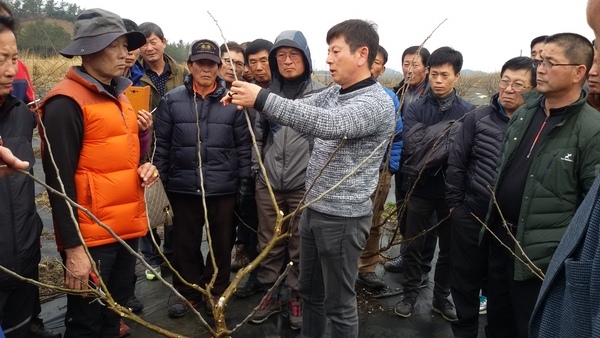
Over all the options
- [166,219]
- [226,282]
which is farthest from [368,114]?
[226,282]

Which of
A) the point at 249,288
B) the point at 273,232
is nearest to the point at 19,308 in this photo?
the point at 273,232

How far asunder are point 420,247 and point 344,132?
1909 millimetres

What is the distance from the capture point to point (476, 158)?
263cm

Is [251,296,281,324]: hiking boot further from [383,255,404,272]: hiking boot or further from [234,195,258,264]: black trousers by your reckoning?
[383,255,404,272]: hiking boot

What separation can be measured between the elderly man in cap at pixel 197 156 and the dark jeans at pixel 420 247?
57.8 inches

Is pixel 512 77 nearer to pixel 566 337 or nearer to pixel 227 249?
pixel 566 337

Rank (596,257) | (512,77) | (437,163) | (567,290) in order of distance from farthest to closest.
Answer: (437,163) < (512,77) < (567,290) < (596,257)

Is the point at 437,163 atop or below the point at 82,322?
Answer: atop

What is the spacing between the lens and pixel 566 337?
975mm

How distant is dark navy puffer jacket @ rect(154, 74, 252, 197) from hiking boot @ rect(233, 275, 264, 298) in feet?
2.98

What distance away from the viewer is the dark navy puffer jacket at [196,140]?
114 inches

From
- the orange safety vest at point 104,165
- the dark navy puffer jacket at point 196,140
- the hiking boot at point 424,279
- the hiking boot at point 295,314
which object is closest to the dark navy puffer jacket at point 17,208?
the orange safety vest at point 104,165

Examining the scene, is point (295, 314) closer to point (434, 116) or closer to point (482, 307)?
point (482, 307)

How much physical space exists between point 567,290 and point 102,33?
2200 mm
